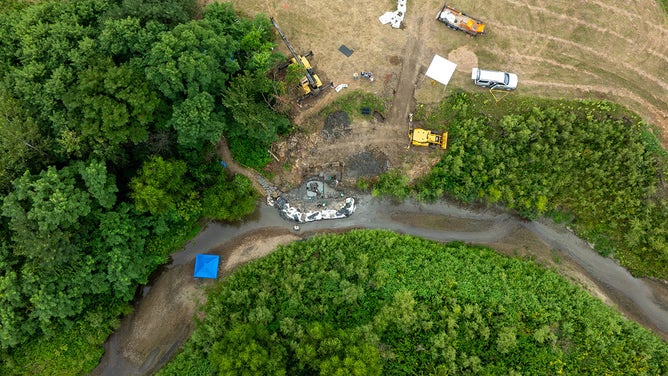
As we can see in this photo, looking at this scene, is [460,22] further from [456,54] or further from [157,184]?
[157,184]

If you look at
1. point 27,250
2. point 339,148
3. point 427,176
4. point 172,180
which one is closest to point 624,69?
point 427,176

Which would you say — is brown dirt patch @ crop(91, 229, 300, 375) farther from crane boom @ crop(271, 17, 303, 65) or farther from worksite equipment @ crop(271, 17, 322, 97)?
crane boom @ crop(271, 17, 303, 65)

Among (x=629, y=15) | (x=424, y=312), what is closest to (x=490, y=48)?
(x=629, y=15)

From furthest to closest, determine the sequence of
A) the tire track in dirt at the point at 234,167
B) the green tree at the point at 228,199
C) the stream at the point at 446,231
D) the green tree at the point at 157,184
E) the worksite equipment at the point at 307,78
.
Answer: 1. the tire track in dirt at the point at 234,167
2. the worksite equipment at the point at 307,78
3. the stream at the point at 446,231
4. the green tree at the point at 228,199
5. the green tree at the point at 157,184

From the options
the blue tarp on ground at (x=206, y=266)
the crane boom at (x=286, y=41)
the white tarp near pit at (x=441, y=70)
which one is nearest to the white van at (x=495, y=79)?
the white tarp near pit at (x=441, y=70)

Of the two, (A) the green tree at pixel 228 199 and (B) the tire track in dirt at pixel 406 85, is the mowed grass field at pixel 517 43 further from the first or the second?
(A) the green tree at pixel 228 199

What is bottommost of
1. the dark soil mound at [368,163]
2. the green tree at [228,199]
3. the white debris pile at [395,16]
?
the green tree at [228,199]
